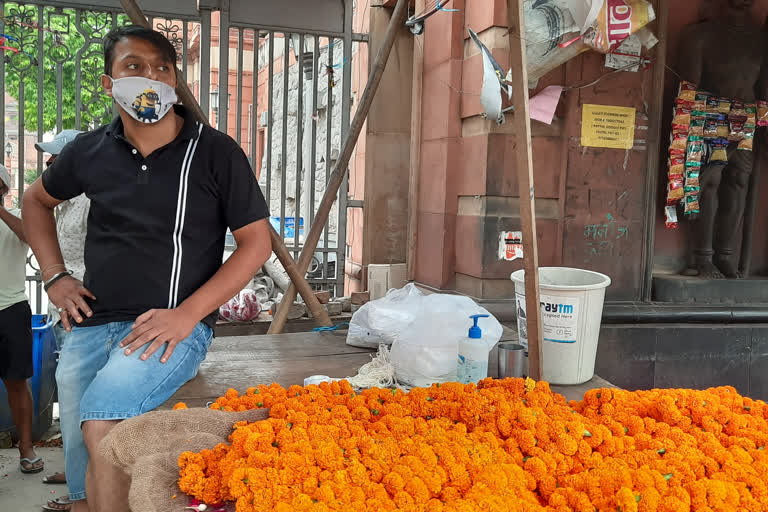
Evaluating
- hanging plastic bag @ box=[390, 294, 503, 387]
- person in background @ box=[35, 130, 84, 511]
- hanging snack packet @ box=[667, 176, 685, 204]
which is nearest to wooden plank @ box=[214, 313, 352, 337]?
person in background @ box=[35, 130, 84, 511]

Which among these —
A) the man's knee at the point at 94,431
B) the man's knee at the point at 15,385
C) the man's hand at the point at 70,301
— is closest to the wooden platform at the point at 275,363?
the man's knee at the point at 94,431

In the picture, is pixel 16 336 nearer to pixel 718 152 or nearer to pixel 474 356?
pixel 474 356

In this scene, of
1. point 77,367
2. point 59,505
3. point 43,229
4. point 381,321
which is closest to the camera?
point 77,367

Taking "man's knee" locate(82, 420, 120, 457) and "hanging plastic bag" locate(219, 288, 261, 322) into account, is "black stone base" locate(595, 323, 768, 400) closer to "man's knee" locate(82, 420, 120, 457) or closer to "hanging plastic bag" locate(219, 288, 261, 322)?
"hanging plastic bag" locate(219, 288, 261, 322)

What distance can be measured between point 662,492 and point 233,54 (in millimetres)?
9546

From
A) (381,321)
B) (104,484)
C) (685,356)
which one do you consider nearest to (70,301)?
(104,484)

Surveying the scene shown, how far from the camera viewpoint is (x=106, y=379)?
1.74 m

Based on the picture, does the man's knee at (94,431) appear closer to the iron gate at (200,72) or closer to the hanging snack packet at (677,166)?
the iron gate at (200,72)

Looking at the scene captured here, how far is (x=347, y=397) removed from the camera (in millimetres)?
1901

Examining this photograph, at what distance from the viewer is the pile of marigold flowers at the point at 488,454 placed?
1.31 meters

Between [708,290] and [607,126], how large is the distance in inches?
57.8

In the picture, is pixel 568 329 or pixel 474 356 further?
pixel 568 329

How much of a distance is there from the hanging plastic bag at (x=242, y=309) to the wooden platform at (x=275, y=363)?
1.40 meters

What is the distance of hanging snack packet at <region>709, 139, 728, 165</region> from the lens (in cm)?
458
